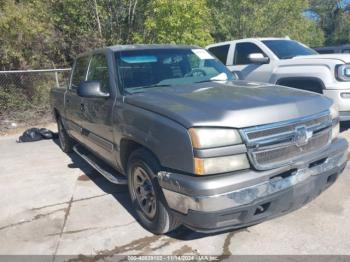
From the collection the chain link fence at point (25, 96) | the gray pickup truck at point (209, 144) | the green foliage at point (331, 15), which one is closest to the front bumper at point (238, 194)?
the gray pickup truck at point (209, 144)

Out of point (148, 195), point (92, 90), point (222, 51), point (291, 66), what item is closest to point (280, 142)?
point (148, 195)

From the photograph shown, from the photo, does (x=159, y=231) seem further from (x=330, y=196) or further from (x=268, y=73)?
(x=268, y=73)

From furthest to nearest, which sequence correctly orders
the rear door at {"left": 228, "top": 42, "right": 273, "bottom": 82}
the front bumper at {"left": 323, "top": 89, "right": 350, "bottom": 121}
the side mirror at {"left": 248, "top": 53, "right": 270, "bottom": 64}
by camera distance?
the rear door at {"left": 228, "top": 42, "right": 273, "bottom": 82} < the side mirror at {"left": 248, "top": 53, "right": 270, "bottom": 64} < the front bumper at {"left": 323, "top": 89, "right": 350, "bottom": 121}

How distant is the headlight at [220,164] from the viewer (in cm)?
276

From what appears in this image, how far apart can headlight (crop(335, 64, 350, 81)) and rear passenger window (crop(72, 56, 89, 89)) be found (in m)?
4.02

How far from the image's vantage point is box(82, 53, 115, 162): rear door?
4.08 m

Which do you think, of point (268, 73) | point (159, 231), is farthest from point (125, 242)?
point (268, 73)

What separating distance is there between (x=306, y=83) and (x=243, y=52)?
1935mm

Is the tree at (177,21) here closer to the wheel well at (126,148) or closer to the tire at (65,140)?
the tire at (65,140)

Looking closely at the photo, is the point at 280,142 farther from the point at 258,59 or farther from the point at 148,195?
the point at 258,59

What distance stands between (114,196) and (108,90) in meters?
1.39

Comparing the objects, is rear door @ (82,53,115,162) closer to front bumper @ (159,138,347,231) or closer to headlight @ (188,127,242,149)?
front bumper @ (159,138,347,231)

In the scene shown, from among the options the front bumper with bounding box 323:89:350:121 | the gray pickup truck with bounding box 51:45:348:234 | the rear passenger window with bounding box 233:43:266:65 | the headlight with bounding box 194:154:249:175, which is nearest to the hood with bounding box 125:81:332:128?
the gray pickup truck with bounding box 51:45:348:234

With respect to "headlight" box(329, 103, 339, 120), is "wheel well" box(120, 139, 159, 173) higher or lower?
lower
